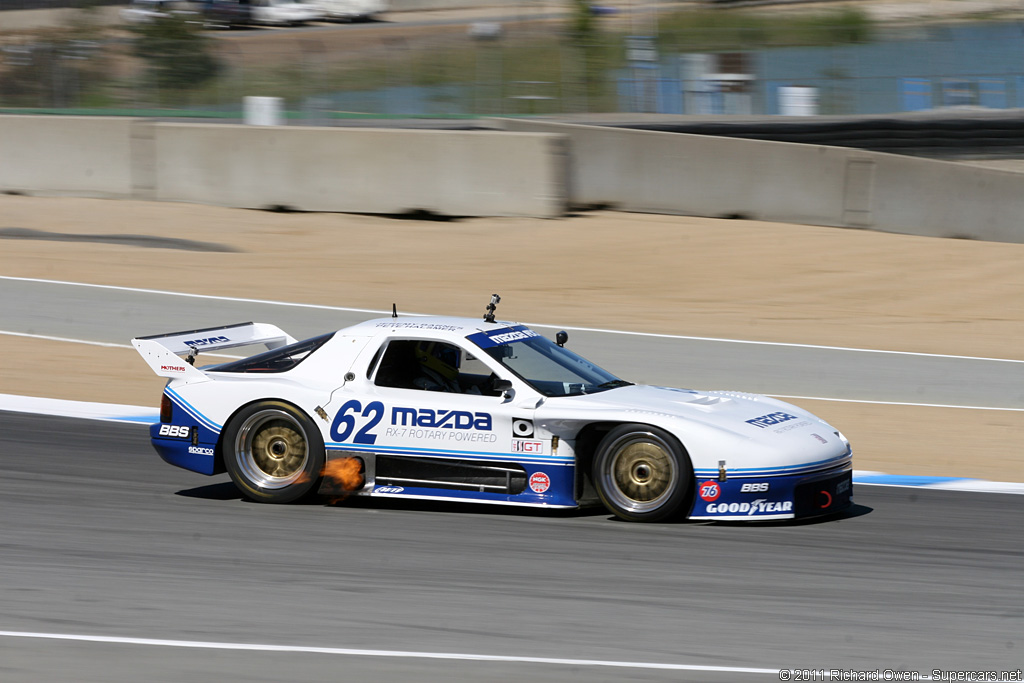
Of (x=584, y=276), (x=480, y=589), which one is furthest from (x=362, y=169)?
(x=480, y=589)

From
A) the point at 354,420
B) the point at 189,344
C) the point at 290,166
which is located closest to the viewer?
the point at 354,420

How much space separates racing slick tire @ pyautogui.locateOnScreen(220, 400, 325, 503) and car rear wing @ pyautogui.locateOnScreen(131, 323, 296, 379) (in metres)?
0.50

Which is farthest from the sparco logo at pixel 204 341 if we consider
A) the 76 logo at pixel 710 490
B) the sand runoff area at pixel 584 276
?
the 76 logo at pixel 710 490

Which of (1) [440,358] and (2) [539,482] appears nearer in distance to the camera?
(2) [539,482]

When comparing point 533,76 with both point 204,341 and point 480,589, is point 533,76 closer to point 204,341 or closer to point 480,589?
point 204,341

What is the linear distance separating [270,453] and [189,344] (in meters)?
0.99

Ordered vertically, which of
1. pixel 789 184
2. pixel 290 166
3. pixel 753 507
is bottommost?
pixel 753 507

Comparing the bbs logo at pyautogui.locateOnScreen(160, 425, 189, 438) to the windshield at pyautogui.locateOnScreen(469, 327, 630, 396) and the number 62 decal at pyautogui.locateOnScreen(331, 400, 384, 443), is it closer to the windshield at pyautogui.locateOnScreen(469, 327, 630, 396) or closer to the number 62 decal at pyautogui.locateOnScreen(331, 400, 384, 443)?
the number 62 decal at pyautogui.locateOnScreen(331, 400, 384, 443)

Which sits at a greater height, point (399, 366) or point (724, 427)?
point (399, 366)

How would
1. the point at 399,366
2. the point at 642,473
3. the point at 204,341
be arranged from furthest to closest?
the point at 204,341, the point at 399,366, the point at 642,473

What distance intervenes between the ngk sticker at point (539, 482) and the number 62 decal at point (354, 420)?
101cm

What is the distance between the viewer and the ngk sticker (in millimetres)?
7410

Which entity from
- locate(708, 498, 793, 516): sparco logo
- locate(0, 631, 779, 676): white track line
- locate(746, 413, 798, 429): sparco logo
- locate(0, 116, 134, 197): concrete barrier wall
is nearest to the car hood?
locate(746, 413, 798, 429): sparco logo

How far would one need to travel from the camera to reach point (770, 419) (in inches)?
298
